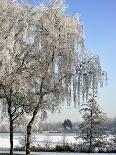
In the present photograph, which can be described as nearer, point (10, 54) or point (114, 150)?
point (10, 54)

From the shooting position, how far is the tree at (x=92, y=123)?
51978 mm

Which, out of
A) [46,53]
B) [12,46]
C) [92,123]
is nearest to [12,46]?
[12,46]

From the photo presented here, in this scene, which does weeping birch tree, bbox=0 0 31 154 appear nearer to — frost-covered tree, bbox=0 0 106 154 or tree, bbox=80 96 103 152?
frost-covered tree, bbox=0 0 106 154

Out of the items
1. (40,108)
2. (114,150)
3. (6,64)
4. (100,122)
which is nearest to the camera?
(6,64)

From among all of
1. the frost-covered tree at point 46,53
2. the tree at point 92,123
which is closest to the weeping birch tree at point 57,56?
the frost-covered tree at point 46,53

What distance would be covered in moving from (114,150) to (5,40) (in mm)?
25404

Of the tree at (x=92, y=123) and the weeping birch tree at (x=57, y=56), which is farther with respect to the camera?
the tree at (x=92, y=123)

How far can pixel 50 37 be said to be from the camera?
2827cm

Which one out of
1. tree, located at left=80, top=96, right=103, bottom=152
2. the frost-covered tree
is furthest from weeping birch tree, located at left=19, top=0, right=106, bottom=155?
tree, located at left=80, top=96, right=103, bottom=152

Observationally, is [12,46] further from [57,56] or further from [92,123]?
[92,123]

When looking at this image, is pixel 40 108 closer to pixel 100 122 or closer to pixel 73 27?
pixel 73 27

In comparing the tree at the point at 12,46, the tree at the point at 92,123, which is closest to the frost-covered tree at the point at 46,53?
the tree at the point at 12,46

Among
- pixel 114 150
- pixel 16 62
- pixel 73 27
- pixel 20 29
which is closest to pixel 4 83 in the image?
pixel 16 62

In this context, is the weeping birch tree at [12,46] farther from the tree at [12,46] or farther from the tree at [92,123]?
the tree at [92,123]
